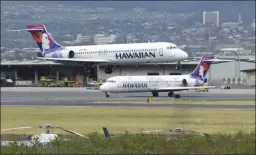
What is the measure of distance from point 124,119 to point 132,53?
178 feet

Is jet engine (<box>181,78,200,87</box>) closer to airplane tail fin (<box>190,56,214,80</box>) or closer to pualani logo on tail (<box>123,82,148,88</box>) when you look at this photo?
airplane tail fin (<box>190,56,214,80</box>)

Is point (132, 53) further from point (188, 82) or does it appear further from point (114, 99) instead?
point (114, 99)

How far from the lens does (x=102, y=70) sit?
4518 inches

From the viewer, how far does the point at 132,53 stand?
97500 mm

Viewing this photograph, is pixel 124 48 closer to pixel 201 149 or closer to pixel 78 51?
pixel 78 51

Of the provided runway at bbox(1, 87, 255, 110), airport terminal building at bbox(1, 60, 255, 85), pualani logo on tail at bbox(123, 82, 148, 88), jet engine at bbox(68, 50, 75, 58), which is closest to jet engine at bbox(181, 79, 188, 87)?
runway at bbox(1, 87, 255, 110)

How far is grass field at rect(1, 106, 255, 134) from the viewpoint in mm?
37438

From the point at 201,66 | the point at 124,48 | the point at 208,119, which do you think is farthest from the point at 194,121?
the point at 124,48

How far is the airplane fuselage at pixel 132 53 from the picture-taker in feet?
315

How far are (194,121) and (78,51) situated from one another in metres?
64.6

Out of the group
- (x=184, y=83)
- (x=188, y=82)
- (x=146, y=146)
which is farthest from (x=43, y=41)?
(x=146, y=146)

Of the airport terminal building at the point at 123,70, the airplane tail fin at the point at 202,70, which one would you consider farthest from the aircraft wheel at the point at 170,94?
the airport terminal building at the point at 123,70

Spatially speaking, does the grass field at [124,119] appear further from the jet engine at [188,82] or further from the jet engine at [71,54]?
the jet engine at [71,54]

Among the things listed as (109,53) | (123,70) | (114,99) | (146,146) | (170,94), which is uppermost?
(109,53)
